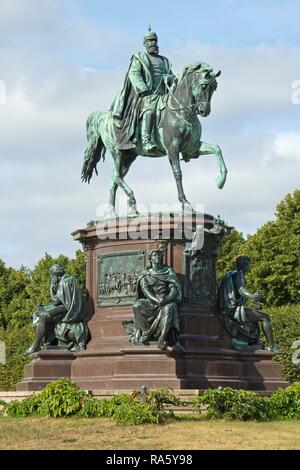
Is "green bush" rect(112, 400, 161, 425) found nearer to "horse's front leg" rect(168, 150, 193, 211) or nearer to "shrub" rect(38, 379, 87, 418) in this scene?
"shrub" rect(38, 379, 87, 418)

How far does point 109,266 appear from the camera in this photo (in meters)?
25.8

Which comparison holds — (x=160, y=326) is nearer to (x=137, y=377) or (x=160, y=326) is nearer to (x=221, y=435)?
(x=137, y=377)

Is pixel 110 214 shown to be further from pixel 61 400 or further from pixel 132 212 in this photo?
pixel 61 400

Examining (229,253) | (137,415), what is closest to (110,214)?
(137,415)

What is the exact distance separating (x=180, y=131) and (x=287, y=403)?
27.2 feet

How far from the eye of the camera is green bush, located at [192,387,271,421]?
1950cm

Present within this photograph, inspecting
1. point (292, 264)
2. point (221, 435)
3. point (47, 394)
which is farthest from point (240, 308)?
point (292, 264)

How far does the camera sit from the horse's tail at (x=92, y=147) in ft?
93.2

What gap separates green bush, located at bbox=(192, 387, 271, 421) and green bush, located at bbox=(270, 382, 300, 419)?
0.79 m

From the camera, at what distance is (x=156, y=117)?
2670 centimetres

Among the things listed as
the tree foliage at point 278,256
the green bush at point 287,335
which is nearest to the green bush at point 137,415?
the green bush at point 287,335

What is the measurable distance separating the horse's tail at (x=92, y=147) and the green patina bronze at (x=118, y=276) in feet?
11.6

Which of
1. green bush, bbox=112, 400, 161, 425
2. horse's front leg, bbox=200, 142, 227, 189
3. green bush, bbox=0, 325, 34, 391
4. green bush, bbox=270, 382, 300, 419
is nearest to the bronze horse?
Result: horse's front leg, bbox=200, 142, 227, 189
